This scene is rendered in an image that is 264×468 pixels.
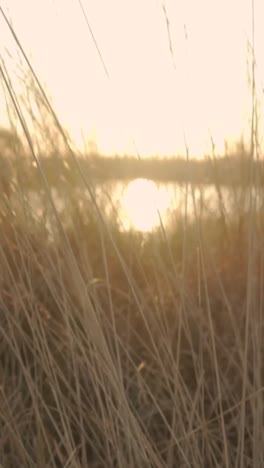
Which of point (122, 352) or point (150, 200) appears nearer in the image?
point (122, 352)

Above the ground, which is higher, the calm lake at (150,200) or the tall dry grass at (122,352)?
the calm lake at (150,200)

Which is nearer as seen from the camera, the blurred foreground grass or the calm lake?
the blurred foreground grass

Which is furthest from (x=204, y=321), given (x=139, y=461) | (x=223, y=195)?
(x=223, y=195)

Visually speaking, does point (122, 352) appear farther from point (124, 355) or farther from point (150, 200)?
point (150, 200)

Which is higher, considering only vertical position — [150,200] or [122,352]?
[150,200]

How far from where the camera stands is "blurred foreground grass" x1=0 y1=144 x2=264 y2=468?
1301 millimetres

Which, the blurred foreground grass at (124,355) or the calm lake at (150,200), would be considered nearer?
the blurred foreground grass at (124,355)

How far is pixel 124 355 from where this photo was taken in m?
1.52

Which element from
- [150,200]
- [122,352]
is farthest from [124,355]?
[150,200]

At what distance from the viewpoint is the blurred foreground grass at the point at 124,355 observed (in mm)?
1301

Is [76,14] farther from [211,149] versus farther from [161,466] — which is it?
[161,466]

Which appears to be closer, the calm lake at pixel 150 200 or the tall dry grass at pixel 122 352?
the tall dry grass at pixel 122 352

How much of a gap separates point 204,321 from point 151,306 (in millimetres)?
126

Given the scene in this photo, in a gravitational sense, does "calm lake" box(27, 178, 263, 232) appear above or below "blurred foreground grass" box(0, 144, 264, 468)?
above
